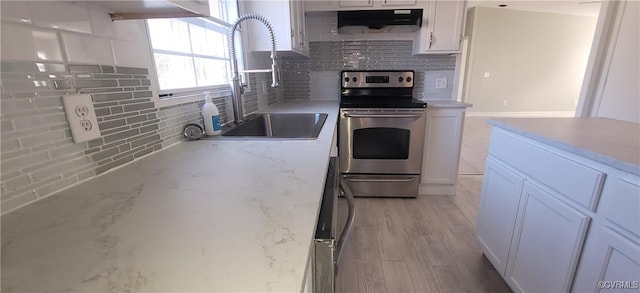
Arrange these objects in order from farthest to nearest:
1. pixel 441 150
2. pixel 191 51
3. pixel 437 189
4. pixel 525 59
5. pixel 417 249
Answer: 1. pixel 525 59
2. pixel 437 189
3. pixel 441 150
4. pixel 417 249
5. pixel 191 51

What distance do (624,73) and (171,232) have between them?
3271 millimetres

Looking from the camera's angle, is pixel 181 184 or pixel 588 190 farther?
pixel 588 190

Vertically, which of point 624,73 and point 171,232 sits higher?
point 624,73

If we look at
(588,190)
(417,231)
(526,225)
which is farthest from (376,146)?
(588,190)

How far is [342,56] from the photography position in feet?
9.12

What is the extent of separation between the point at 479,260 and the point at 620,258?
36.5 inches

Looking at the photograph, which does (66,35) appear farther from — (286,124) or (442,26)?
(442,26)

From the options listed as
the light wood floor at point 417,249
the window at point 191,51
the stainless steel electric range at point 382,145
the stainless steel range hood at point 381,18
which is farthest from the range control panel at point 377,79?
the window at point 191,51

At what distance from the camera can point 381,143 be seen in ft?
7.79

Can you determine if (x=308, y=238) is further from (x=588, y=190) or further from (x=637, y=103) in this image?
(x=637, y=103)

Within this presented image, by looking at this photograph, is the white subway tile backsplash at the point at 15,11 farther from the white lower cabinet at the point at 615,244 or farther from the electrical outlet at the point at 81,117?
the white lower cabinet at the point at 615,244

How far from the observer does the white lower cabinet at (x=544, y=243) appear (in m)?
0.99

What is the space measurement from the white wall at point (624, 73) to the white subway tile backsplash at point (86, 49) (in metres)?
3.33

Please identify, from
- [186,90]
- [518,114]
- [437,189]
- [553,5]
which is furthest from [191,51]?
[518,114]
